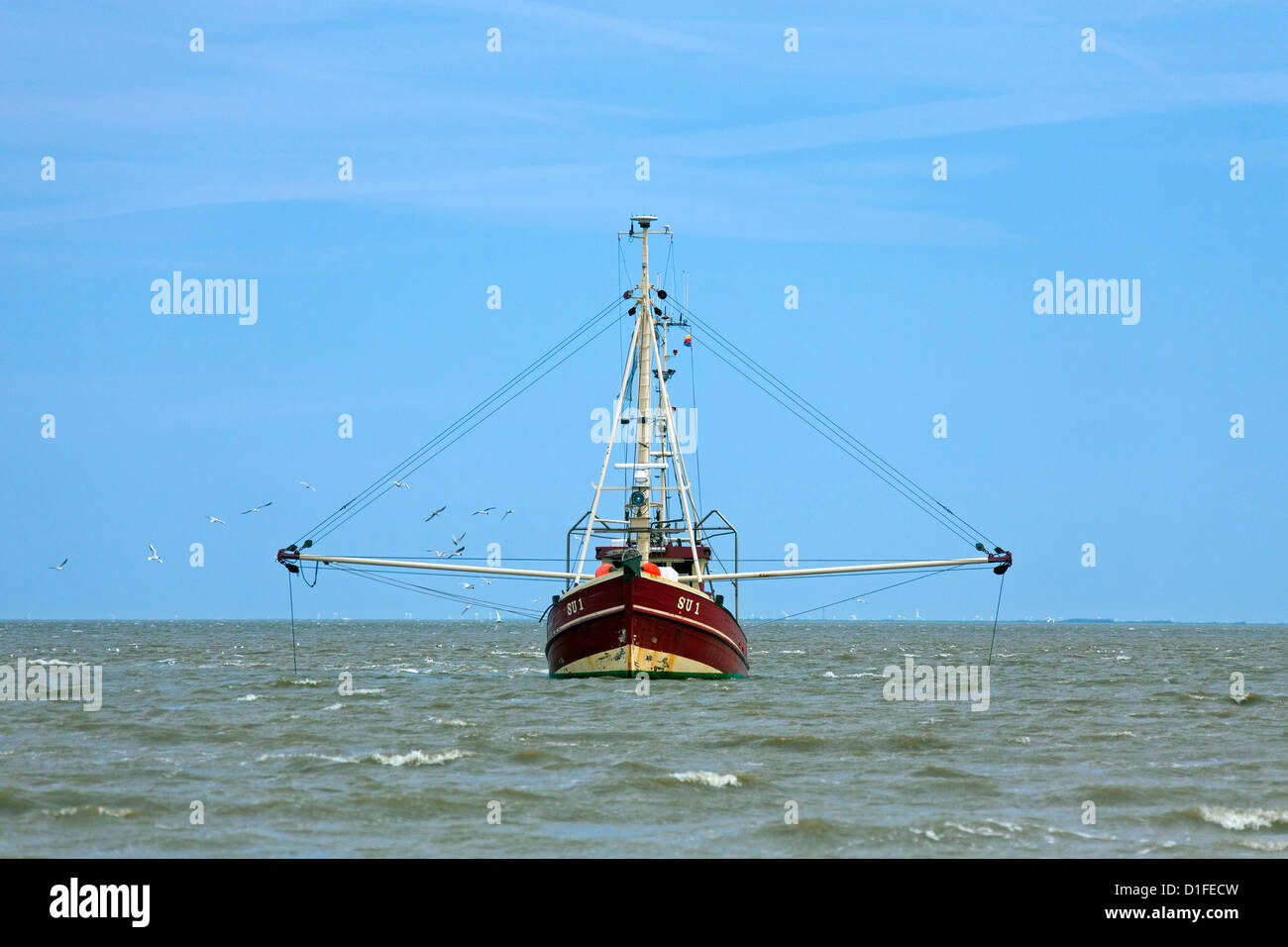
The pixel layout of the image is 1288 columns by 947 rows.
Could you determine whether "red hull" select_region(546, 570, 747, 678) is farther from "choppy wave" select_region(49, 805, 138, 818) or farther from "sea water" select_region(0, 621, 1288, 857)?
"choppy wave" select_region(49, 805, 138, 818)

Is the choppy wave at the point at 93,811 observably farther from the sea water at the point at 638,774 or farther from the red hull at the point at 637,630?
the red hull at the point at 637,630

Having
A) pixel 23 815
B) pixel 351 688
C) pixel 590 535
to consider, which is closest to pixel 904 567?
pixel 590 535

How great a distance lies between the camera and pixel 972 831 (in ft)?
56.9

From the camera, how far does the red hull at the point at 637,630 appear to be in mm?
37594

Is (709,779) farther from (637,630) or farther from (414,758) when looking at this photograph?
(637,630)

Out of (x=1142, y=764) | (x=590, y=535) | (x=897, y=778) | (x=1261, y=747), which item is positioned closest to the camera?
(x=897, y=778)

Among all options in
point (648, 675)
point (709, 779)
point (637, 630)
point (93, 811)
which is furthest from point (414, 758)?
point (648, 675)

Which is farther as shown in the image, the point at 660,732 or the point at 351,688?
the point at 351,688

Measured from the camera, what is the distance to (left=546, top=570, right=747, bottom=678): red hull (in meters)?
37.6

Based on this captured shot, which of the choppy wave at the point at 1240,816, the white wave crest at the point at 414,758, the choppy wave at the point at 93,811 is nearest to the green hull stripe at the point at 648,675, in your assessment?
the white wave crest at the point at 414,758

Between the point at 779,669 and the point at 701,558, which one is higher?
the point at 701,558
